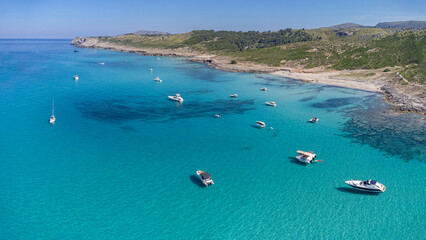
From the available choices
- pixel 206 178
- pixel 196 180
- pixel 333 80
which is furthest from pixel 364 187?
pixel 333 80

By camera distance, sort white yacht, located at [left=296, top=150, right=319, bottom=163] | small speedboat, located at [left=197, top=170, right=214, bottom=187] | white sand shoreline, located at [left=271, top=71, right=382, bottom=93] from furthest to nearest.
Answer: white sand shoreline, located at [left=271, top=71, right=382, bottom=93], white yacht, located at [left=296, top=150, right=319, bottom=163], small speedboat, located at [left=197, top=170, right=214, bottom=187]

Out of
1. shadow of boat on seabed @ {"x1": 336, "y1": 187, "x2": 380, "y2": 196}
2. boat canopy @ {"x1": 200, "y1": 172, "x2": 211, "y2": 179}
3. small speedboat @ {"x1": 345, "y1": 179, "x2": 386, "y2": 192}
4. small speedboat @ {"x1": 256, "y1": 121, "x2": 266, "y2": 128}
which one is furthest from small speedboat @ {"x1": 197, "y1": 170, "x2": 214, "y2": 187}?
small speedboat @ {"x1": 256, "y1": 121, "x2": 266, "y2": 128}

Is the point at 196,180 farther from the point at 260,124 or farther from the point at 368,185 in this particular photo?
the point at 260,124

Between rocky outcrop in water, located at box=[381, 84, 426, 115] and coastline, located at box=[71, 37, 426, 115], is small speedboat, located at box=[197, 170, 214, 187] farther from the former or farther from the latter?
rocky outcrop in water, located at box=[381, 84, 426, 115]

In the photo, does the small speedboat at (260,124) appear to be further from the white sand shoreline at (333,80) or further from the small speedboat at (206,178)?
the white sand shoreline at (333,80)

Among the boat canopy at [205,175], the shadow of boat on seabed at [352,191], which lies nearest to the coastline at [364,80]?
the shadow of boat on seabed at [352,191]

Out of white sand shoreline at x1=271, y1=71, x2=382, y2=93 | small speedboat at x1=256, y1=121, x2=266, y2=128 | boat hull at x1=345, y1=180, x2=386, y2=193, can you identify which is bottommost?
boat hull at x1=345, y1=180, x2=386, y2=193

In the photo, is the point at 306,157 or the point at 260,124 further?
the point at 260,124
